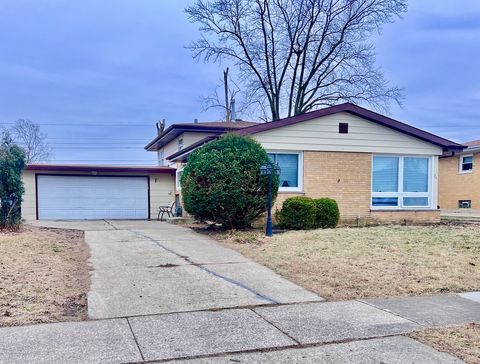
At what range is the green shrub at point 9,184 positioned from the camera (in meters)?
13.0

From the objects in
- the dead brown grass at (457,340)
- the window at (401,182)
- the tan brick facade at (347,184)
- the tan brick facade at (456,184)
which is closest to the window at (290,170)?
the tan brick facade at (347,184)

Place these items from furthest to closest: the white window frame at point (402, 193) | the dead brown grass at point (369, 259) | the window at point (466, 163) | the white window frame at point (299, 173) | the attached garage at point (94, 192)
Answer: the window at point (466, 163) → the attached garage at point (94, 192) → the white window frame at point (402, 193) → the white window frame at point (299, 173) → the dead brown grass at point (369, 259)

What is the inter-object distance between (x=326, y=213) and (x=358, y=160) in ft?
9.20

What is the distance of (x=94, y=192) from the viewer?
21.1 metres

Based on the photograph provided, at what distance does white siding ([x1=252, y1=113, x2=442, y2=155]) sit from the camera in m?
14.5

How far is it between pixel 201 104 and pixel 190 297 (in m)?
28.6

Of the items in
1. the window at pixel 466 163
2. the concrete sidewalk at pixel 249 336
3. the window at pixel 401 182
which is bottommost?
Result: the concrete sidewalk at pixel 249 336

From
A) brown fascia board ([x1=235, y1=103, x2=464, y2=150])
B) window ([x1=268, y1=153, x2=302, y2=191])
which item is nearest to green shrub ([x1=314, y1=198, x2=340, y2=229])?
window ([x1=268, y1=153, x2=302, y2=191])

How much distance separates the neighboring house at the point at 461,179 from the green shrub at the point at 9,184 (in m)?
19.7

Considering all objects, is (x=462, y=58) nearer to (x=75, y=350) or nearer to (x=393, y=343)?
(x=393, y=343)

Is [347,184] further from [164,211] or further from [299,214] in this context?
[164,211]

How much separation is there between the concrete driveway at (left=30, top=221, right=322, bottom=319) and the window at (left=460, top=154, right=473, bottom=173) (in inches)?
739

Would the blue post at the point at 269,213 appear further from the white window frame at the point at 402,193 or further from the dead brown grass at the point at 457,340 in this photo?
the dead brown grass at the point at 457,340

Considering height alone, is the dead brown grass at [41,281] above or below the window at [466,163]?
below
